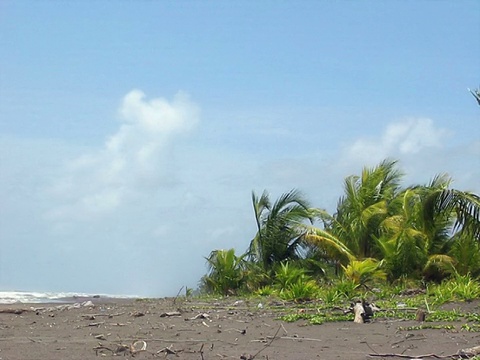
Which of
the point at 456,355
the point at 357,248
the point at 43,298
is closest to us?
the point at 456,355

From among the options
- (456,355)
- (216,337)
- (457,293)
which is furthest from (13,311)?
(456,355)

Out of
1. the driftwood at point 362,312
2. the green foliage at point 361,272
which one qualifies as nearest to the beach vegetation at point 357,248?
the green foliage at point 361,272

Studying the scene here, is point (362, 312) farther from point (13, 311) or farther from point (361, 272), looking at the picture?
point (13, 311)

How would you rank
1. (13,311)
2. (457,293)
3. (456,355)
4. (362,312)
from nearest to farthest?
(456,355) → (362,312) → (457,293) → (13,311)

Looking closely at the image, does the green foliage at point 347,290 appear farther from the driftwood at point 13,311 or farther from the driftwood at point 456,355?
the driftwood at point 13,311

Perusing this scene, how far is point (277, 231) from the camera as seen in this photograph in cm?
2380

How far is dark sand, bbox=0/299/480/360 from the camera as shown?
30.3 ft

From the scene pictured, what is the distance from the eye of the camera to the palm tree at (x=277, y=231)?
78.0 ft

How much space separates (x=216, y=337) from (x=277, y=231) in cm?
1326

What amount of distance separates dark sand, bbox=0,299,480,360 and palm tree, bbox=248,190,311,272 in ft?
31.9

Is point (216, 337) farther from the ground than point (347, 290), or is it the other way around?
point (347, 290)

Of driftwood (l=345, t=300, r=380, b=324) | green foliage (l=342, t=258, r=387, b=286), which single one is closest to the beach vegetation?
green foliage (l=342, t=258, r=387, b=286)

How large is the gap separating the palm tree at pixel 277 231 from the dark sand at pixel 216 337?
31.9 ft

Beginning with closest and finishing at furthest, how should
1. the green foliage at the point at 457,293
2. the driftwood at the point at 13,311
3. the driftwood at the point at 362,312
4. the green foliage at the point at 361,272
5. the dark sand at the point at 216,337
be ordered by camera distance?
the dark sand at the point at 216,337, the driftwood at the point at 362,312, the green foliage at the point at 457,293, the driftwood at the point at 13,311, the green foliage at the point at 361,272
